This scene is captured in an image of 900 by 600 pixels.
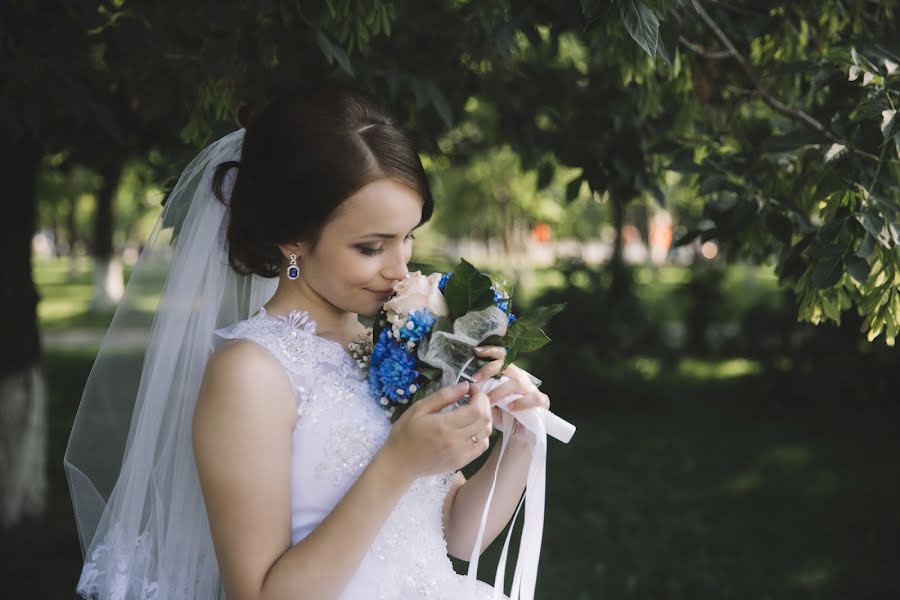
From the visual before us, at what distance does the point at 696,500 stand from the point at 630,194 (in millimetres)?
3977

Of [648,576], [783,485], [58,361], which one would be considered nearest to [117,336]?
[648,576]

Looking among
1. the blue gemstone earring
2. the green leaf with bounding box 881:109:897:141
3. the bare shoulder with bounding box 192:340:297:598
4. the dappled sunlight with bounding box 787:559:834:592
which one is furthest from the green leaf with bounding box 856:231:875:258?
the dappled sunlight with bounding box 787:559:834:592

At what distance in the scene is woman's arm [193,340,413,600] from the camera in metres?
1.69

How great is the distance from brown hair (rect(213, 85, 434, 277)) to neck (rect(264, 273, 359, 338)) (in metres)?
0.11

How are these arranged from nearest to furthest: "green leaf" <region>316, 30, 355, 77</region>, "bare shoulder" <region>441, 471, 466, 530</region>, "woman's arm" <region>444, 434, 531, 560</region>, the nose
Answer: the nose
"woman's arm" <region>444, 434, 531, 560</region>
"bare shoulder" <region>441, 471, 466, 530</region>
"green leaf" <region>316, 30, 355, 77</region>

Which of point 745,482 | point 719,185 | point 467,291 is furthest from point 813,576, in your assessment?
point 467,291

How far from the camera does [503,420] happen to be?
195 cm

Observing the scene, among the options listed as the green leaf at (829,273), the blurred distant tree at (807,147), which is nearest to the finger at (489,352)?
the blurred distant tree at (807,147)

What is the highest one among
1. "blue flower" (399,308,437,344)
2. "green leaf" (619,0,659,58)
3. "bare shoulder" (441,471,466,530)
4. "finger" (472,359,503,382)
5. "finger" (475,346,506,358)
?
→ "green leaf" (619,0,659,58)

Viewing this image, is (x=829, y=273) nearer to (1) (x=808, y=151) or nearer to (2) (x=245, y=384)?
(1) (x=808, y=151)

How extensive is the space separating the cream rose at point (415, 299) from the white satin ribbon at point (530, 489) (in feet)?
0.70

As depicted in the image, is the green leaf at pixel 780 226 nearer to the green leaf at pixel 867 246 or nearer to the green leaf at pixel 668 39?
the green leaf at pixel 867 246

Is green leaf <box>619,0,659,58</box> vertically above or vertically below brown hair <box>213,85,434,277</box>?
above

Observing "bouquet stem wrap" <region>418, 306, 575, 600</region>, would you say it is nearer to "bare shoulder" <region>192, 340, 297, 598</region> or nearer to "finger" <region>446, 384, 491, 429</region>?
"finger" <region>446, 384, 491, 429</region>
